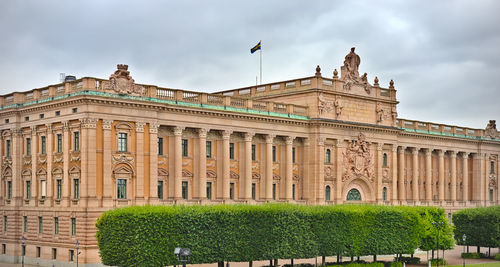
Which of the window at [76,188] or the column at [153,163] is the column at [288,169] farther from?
the window at [76,188]

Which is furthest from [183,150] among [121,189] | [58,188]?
[58,188]

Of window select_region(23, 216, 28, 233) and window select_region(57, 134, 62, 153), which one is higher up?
window select_region(57, 134, 62, 153)

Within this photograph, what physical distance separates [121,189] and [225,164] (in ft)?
48.4

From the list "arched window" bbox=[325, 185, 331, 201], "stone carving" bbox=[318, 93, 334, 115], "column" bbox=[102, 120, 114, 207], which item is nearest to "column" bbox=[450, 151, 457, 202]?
"arched window" bbox=[325, 185, 331, 201]

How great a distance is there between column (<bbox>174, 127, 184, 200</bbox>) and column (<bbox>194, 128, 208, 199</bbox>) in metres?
3.21

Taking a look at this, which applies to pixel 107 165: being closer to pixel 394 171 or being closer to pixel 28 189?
pixel 28 189

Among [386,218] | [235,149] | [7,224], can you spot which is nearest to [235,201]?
[235,149]

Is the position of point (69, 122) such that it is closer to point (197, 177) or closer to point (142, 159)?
point (142, 159)

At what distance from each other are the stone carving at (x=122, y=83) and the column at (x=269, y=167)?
810 inches

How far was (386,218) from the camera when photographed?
Answer: 76688 mm

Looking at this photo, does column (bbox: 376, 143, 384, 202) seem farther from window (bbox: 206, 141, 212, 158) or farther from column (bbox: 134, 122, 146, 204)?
column (bbox: 134, 122, 146, 204)

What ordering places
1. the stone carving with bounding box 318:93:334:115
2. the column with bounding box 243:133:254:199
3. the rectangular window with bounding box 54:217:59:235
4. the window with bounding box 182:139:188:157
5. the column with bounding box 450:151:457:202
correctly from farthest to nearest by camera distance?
the column with bounding box 450:151:457:202 → the stone carving with bounding box 318:93:334:115 → the column with bounding box 243:133:254:199 → the window with bounding box 182:139:188:157 → the rectangular window with bounding box 54:217:59:235

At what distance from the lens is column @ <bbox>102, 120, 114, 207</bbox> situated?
72.1 metres

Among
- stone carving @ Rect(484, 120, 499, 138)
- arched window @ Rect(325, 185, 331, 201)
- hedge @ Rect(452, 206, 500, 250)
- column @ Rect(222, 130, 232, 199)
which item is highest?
stone carving @ Rect(484, 120, 499, 138)
